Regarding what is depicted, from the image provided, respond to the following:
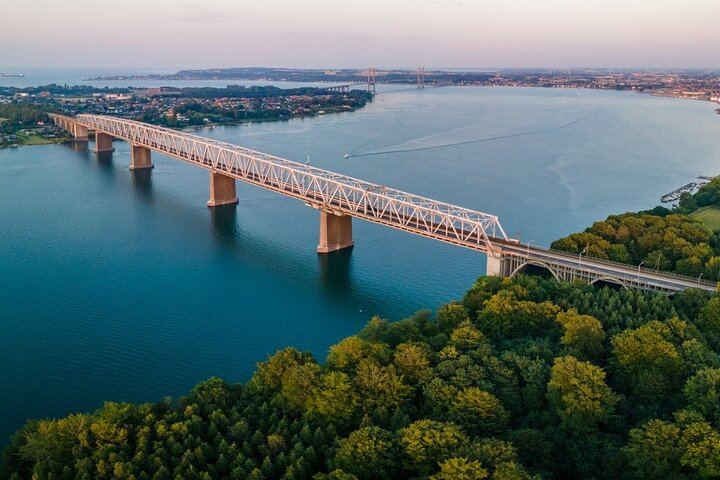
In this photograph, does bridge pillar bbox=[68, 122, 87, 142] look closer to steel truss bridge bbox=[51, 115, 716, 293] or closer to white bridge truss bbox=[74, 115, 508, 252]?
white bridge truss bbox=[74, 115, 508, 252]

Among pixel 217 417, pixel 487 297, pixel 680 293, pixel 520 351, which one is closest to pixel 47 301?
pixel 217 417

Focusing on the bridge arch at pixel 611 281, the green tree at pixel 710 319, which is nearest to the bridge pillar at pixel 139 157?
the bridge arch at pixel 611 281

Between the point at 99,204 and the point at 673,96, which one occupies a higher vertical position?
the point at 673,96

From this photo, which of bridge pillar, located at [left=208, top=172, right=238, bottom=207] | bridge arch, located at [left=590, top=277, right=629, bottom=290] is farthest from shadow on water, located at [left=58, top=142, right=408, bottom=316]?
bridge arch, located at [left=590, top=277, right=629, bottom=290]

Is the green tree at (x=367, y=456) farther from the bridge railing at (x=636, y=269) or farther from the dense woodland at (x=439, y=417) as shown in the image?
the bridge railing at (x=636, y=269)

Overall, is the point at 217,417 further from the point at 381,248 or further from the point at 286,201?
the point at 286,201

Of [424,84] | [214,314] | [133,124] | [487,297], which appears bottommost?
[214,314]

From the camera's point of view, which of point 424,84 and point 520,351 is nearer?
point 520,351
